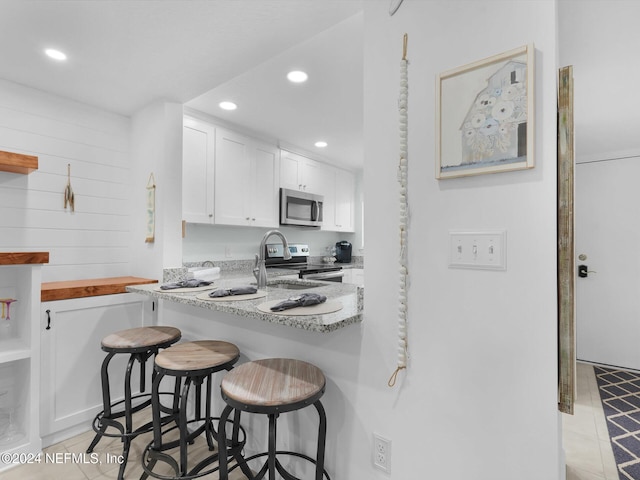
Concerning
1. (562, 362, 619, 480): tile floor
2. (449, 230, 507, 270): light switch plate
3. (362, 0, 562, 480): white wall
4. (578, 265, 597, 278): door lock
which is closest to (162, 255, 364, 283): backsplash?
(362, 0, 562, 480): white wall

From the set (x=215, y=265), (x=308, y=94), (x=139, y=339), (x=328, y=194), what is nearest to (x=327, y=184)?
(x=328, y=194)

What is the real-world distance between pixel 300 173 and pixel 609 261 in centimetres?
363

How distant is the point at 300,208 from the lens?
399 centimetres

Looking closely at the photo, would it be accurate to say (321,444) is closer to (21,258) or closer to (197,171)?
(21,258)

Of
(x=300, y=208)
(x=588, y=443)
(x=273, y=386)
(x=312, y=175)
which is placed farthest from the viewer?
(x=312, y=175)

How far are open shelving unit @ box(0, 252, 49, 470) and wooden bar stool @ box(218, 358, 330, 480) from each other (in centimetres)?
138

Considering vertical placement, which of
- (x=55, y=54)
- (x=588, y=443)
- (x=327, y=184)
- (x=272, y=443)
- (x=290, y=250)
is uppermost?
(x=55, y=54)

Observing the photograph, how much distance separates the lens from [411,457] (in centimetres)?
127

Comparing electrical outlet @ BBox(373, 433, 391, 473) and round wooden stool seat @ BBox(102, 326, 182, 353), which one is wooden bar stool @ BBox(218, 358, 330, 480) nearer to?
electrical outlet @ BBox(373, 433, 391, 473)

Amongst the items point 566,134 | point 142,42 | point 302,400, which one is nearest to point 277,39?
point 142,42

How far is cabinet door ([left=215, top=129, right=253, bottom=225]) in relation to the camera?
3.09m

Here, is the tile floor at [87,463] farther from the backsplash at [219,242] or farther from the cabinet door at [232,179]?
the cabinet door at [232,179]

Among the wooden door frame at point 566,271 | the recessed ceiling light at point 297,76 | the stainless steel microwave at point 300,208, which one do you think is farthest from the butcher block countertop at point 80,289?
the wooden door frame at point 566,271

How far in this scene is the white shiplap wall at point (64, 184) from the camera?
2.23 m
